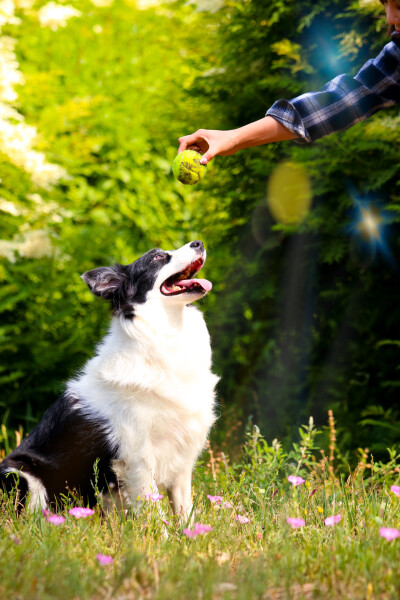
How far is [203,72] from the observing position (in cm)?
536

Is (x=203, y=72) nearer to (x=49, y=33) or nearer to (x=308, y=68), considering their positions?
(x=308, y=68)

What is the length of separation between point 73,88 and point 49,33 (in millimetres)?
918

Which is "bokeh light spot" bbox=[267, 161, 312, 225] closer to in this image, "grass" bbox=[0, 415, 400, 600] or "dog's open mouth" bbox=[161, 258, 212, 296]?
"dog's open mouth" bbox=[161, 258, 212, 296]

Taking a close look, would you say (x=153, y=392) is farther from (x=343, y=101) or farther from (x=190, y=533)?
(x=343, y=101)

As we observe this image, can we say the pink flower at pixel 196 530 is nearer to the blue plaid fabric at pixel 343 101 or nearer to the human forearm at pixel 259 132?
the human forearm at pixel 259 132

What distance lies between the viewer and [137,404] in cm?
329

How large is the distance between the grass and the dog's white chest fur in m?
0.29

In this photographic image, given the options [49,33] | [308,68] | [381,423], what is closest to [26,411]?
[381,423]

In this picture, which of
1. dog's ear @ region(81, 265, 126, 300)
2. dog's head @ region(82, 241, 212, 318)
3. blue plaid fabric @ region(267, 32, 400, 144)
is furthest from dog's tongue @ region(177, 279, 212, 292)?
blue plaid fabric @ region(267, 32, 400, 144)

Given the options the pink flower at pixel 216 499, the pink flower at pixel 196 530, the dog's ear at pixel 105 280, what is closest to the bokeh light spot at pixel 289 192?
the dog's ear at pixel 105 280

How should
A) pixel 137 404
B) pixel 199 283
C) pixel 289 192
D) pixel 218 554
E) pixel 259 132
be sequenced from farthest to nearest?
1. pixel 289 192
2. pixel 199 283
3. pixel 137 404
4. pixel 259 132
5. pixel 218 554

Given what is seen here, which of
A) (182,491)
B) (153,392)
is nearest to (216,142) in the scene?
(153,392)

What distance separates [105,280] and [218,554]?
5.29 feet

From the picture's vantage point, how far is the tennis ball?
3.29 metres
